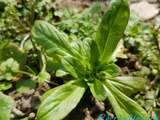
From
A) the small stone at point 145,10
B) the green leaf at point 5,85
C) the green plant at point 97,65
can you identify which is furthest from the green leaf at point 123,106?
the small stone at point 145,10

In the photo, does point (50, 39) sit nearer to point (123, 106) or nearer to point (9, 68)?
point (9, 68)

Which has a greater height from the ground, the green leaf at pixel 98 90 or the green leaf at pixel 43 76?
the green leaf at pixel 43 76

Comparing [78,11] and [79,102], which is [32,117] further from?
[78,11]

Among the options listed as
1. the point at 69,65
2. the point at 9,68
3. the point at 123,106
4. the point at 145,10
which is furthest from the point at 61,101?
Answer: the point at 145,10

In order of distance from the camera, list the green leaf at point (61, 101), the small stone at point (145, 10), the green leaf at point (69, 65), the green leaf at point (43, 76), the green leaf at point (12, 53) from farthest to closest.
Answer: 1. the small stone at point (145, 10)
2. the green leaf at point (12, 53)
3. the green leaf at point (43, 76)
4. the green leaf at point (69, 65)
5. the green leaf at point (61, 101)

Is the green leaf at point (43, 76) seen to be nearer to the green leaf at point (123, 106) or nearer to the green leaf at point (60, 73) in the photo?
the green leaf at point (60, 73)

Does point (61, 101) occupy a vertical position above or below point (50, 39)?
below

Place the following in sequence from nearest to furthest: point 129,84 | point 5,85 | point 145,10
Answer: point 129,84 → point 5,85 → point 145,10
